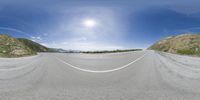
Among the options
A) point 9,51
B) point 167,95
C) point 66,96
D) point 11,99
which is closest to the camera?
point 11,99

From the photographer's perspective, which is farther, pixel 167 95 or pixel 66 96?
pixel 167 95

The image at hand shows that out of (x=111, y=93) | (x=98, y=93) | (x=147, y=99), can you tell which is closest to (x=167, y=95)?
(x=147, y=99)

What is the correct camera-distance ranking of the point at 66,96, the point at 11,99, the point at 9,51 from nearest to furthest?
the point at 11,99, the point at 66,96, the point at 9,51

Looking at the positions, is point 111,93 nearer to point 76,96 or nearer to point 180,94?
point 76,96

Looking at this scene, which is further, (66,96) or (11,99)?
(66,96)

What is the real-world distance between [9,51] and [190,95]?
141ft

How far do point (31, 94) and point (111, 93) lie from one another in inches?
87.2

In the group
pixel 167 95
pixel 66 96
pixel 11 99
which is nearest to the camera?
pixel 11 99

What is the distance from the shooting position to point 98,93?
5.87m

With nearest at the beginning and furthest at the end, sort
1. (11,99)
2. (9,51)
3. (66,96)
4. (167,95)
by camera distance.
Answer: (11,99) < (66,96) < (167,95) < (9,51)

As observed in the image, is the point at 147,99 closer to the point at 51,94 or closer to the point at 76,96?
the point at 76,96

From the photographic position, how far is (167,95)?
580cm

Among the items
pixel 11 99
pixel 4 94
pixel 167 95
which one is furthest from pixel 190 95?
pixel 4 94

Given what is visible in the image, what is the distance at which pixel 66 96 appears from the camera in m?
5.45
